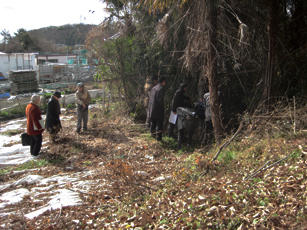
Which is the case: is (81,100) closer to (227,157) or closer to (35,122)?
(35,122)

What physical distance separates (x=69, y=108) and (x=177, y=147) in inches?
368

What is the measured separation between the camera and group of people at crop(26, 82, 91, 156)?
7828 millimetres

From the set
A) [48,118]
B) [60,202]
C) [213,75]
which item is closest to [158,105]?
[213,75]

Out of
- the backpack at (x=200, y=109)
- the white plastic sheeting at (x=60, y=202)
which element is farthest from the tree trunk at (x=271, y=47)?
the white plastic sheeting at (x=60, y=202)

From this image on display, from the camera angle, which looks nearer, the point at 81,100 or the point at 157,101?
the point at 157,101

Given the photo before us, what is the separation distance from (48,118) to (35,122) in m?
0.94

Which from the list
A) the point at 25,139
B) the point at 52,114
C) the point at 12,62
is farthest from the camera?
the point at 12,62

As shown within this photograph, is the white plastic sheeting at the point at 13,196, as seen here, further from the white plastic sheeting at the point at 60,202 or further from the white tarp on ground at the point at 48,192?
the white plastic sheeting at the point at 60,202

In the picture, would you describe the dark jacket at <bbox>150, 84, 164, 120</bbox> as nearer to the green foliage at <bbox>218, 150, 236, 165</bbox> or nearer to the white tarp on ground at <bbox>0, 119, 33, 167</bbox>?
the green foliage at <bbox>218, 150, 236, 165</bbox>

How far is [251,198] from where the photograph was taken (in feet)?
12.1

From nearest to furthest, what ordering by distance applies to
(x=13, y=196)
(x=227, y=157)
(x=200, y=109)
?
(x=227, y=157) < (x=13, y=196) < (x=200, y=109)

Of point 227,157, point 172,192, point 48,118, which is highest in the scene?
point 48,118

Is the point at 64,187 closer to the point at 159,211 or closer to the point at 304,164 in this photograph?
the point at 159,211

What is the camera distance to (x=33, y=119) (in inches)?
307
